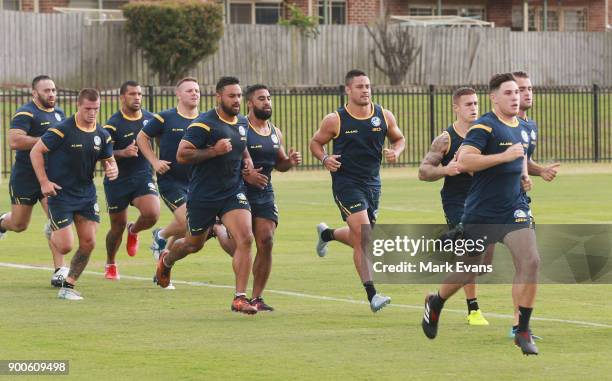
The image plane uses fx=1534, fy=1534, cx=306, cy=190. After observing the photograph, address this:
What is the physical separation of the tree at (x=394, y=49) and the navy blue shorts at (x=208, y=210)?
32314 millimetres

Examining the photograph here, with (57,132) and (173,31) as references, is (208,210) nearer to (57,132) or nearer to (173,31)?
(57,132)

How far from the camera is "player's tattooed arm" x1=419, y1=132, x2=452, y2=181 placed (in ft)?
39.5

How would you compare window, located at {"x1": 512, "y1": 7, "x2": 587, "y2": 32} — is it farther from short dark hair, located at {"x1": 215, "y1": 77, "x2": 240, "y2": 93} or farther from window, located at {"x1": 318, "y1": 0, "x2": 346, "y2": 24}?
short dark hair, located at {"x1": 215, "y1": 77, "x2": 240, "y2": 93}

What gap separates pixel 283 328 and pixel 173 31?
29.3 metres

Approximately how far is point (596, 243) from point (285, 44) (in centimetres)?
2820

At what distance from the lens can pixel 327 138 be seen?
14.7m

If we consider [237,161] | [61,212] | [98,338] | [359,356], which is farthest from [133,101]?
[359,356]

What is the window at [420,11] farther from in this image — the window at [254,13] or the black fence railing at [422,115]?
the black fence railing at [422,115]

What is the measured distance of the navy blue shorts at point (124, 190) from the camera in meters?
16.8

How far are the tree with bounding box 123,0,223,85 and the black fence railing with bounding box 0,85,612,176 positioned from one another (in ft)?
6.06

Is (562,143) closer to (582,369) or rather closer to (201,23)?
(201,23)

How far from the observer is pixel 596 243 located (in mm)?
18625

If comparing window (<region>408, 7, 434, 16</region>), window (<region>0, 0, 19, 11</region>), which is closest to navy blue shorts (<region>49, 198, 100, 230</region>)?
window (<region>0, 0, 19, 11</region>)

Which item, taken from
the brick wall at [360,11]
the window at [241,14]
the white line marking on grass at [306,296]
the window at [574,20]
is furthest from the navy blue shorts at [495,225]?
the window at [574,20]
